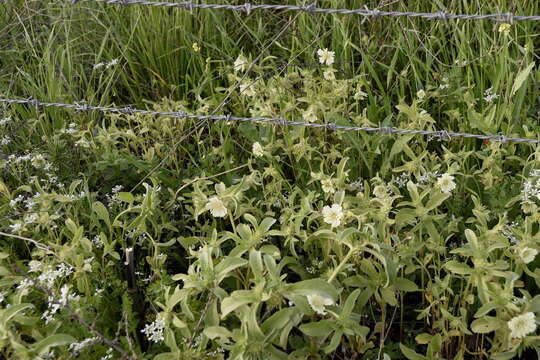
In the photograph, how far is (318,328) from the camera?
59.4 inches

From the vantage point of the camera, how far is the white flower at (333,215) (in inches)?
66.4

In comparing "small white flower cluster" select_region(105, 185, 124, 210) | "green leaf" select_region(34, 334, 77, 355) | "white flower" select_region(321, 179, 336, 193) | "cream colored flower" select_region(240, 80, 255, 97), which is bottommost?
"small white flower cluster" select_region(105, 185, 124, 210)

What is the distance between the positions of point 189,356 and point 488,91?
1461 mm

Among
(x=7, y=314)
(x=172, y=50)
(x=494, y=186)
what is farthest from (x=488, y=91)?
(x=7, y=314)

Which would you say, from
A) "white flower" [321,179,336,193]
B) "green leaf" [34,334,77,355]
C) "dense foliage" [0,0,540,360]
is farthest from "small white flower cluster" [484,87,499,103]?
"green leaf" [34,334,77,355]

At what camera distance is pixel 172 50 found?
2979mm

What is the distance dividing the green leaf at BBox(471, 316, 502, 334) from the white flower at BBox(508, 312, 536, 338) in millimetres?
71

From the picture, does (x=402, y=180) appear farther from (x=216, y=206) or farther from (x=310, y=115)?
(x=216, y=206)

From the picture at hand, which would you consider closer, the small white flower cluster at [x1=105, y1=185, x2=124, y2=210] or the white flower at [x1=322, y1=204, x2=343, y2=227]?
the white flower at [x1=322, y1=204, x2=343, y2=227]

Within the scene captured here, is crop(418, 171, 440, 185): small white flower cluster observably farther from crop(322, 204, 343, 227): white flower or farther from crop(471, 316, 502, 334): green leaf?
crop(471, 316, 502, 334): green leaf

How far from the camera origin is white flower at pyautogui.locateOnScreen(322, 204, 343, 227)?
1688 millimetres

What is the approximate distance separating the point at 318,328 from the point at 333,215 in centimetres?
31

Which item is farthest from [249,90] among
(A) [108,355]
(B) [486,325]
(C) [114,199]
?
(B) [486,325]

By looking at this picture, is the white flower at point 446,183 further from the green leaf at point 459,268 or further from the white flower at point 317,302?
the white flower at point 317,302
